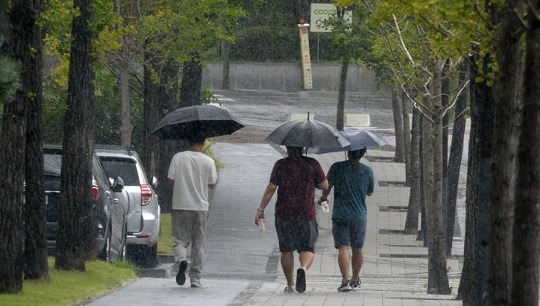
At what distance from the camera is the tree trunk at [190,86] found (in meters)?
24.1

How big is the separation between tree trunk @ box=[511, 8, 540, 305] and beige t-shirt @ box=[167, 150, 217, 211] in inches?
220

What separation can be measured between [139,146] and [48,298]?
16.3 meters

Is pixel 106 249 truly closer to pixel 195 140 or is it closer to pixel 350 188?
pixel 195 140

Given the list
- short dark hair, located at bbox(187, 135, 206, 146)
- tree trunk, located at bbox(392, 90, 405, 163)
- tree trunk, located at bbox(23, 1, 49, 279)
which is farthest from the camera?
tree trunk, located at bbox(392, 90, 405, 163)

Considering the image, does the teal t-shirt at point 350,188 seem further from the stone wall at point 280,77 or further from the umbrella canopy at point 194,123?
the stone wall at point 280,77

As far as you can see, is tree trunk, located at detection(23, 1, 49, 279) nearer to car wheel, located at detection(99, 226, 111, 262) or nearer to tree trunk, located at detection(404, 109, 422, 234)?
car wheel, located at detection(99, 226, 111, 262)

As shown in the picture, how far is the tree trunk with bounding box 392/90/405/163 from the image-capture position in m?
Answer: 30.3

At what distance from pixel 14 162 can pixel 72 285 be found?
72.9 inches

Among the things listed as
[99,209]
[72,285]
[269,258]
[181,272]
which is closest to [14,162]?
[72,285]

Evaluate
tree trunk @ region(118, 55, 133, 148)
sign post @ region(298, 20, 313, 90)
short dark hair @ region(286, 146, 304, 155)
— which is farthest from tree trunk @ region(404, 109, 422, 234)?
sign post @ region(298, 20, 313, 90)

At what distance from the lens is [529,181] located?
7645mm

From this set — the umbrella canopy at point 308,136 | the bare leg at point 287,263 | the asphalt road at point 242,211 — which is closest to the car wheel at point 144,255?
the asphalt road at point 242,211

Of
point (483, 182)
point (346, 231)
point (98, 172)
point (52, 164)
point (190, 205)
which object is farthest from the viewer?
point (98, 172)

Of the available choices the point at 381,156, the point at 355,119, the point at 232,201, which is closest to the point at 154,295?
the point at 232,201
